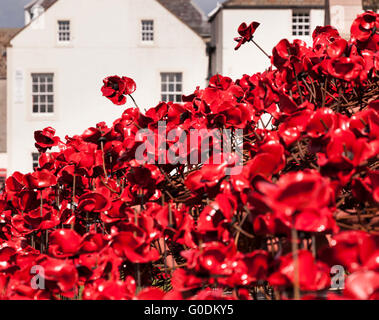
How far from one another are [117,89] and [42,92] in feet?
61.3

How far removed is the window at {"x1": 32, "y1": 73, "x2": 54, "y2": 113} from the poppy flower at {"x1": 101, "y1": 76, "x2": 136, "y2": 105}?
18.5 metres

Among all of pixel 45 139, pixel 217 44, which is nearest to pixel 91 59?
pixel 217 44

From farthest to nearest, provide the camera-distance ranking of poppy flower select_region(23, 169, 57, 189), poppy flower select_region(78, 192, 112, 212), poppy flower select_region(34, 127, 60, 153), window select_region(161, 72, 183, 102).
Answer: window select_region(161, 72, 183, 102)
poppy flower select_region(34, 127, 60, 153)
poppy flower select_region(23, 169, 57, 189)
poppy flower select_region(78, 192, 112, 212)

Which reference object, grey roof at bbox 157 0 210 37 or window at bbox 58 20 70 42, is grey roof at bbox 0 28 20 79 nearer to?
window at bbox 58 20 70 42

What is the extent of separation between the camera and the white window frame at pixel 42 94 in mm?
19597

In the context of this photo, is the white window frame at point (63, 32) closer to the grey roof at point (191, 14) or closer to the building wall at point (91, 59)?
the building wall at point (91, 59)

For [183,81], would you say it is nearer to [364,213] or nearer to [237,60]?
[237,60]

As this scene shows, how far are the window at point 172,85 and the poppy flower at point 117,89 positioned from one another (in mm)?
17594

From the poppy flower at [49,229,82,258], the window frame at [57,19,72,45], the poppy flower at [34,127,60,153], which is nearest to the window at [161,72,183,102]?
the window frame at [57,19,72,45]

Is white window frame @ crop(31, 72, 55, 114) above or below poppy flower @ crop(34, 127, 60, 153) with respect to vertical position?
above

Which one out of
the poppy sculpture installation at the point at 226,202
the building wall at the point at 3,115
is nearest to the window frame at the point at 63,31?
the building wall at the point at 3,115

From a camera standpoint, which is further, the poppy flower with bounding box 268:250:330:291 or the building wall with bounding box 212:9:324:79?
the building wall with bounding box 212:9:324:79

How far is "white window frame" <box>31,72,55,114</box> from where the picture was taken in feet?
64.3
